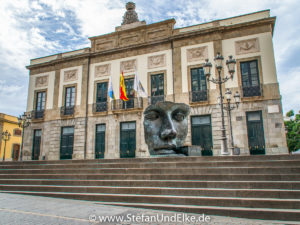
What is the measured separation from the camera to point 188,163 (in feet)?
21.1

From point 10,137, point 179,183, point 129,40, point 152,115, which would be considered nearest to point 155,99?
point 129,40

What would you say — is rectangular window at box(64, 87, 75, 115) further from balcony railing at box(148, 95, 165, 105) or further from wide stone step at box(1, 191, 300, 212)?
wide stone step at box(1, 191, 300, 212)

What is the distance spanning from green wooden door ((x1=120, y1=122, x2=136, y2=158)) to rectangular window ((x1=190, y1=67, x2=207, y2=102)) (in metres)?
4.62

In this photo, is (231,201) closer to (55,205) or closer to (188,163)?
(188,163)

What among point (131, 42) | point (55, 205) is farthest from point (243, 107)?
point (55, 205)

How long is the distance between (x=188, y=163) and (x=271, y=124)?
881 centimetres

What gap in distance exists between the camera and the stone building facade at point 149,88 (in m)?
13.7

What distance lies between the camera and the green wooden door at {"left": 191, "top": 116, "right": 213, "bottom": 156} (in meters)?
14.1

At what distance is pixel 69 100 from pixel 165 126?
12.3 metres

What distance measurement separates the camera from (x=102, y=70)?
18031 mm

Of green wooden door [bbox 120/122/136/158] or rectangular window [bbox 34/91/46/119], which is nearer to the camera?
green wooden door [bbox 120/122/136/158]

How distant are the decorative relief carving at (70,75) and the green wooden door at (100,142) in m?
4.62

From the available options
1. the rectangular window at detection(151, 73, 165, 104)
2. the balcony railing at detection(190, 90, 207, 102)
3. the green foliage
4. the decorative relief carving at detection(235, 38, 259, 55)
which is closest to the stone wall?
the rectangular window at detection(151, 73, 165, 104)

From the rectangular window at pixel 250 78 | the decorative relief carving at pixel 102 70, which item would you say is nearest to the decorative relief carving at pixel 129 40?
the decorative relief carving at pixel 102 70
